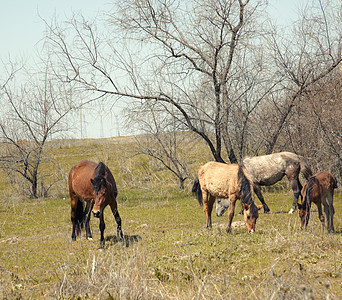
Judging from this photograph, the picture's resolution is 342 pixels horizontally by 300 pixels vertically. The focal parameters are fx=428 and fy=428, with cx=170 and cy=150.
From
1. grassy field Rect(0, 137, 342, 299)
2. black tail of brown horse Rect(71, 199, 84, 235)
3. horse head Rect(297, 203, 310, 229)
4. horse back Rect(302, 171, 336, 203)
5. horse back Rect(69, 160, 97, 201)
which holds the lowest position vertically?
grassy field Rect(0, 137, 342, 299)

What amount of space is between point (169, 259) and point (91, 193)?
10.9 ft

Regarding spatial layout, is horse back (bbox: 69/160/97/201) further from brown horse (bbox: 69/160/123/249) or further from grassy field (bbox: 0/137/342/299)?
grassy field (bbox: 0/137/342/299)

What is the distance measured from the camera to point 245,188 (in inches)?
380

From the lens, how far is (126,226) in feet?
37.9

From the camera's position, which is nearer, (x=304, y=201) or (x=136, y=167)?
(x=304, y=201)

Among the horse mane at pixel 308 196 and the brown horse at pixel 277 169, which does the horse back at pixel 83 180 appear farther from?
the brown horse at pixel 277 169

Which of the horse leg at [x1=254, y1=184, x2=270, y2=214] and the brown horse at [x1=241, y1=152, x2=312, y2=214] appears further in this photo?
the brown horse at [x1=241, y1=152, x2=312, y2=214]

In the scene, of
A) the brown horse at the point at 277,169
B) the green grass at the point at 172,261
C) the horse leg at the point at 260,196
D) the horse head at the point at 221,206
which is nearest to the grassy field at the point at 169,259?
the green grass at the point at 172,261

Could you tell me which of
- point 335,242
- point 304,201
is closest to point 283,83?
point 304,201

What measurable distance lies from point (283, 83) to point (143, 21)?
20.0 ft

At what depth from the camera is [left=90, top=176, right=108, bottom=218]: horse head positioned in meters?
8.59

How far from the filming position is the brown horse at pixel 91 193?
8.70m

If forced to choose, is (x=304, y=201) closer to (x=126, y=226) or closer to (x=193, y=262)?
(x=193, y=262)

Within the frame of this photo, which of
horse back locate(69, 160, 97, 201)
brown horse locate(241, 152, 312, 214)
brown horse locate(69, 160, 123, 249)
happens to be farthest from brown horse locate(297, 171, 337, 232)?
horse back locate(69, 160, 97, 201)
